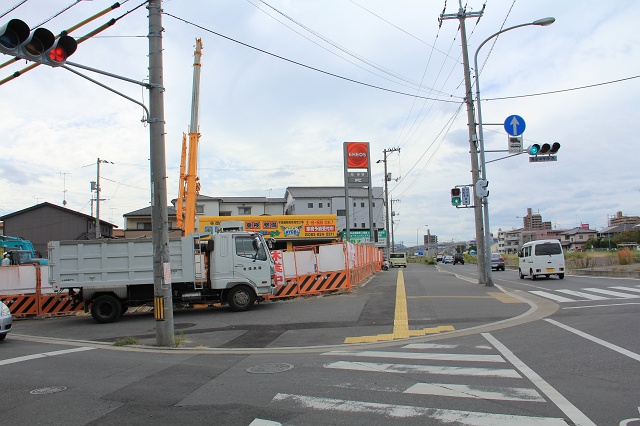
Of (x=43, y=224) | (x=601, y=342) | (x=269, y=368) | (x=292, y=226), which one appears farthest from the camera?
(x=43, y=224)

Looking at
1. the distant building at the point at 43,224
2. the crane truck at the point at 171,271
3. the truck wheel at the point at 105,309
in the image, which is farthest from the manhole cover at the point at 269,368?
the distant building at the point at 43,224

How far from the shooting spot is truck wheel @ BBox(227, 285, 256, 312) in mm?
15312

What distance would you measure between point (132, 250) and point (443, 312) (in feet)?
31.7

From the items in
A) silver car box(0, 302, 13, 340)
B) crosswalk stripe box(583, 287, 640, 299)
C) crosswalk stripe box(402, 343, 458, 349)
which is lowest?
crosswalk stripe box(583, 287, 640, 299)

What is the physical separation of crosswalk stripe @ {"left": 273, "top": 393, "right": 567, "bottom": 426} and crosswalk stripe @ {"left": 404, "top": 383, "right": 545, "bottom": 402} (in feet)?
1.99

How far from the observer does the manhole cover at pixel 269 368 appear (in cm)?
727

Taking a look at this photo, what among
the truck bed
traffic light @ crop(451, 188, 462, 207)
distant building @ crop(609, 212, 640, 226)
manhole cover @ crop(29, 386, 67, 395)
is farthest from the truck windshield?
distant building @ crop(609, 212, 640, 226)

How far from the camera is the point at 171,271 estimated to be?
47.7ft

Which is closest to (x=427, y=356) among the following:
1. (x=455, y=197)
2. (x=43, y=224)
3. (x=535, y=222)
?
(x=455, y=197)

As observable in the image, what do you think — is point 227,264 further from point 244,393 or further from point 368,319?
point 244,393

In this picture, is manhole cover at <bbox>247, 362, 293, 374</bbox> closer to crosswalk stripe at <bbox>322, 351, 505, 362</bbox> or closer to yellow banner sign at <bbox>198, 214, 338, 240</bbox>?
crosswalk stripe at <bbox>322, 351, 505, 362</bbox>

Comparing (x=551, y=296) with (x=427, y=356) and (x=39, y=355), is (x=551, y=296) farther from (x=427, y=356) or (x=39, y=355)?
(x=39, y=355)

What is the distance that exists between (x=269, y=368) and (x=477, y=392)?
335cm

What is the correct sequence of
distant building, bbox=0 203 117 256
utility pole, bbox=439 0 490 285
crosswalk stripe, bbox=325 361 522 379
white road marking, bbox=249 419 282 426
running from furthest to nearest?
distant building, bbox=0 203 117 256 → utility pole, bbox=439 0 490 285 → crosswalk stripe, bbox=325 361 522 379 → white road marking, bbox=249 419 282 426
